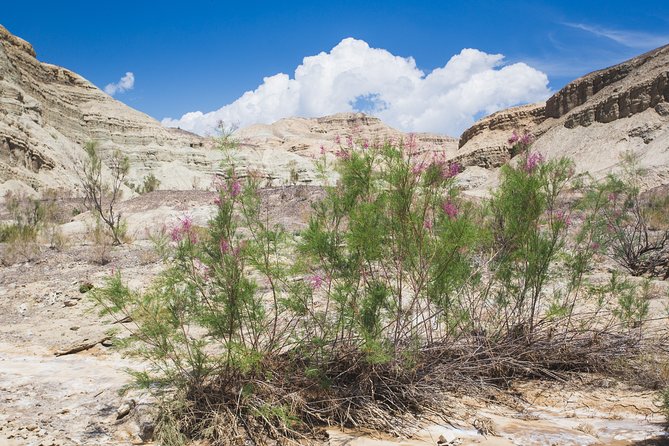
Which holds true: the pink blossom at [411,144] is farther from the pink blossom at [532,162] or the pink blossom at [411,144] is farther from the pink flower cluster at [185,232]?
the pink flower cluster at [185,232]

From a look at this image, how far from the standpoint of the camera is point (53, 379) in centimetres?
488

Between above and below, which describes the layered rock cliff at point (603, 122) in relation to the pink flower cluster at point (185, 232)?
above

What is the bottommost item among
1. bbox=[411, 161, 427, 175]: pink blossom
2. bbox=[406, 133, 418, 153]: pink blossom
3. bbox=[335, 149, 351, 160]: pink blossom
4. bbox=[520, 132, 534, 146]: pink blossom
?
bbox=[411, 161, 427, 175]: pink blossom

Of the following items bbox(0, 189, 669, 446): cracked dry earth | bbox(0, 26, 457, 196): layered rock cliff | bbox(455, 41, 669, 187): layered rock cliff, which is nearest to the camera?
bbox(0, 189, 669, 446): cracked dry earth

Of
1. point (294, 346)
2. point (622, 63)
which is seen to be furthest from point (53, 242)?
point (622, 63)

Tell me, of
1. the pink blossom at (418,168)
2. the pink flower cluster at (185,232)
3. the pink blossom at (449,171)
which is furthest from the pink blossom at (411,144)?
the pink flower cluster at (185,232)

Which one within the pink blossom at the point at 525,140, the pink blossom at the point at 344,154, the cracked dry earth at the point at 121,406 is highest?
the pink blossom at the point at 525,140

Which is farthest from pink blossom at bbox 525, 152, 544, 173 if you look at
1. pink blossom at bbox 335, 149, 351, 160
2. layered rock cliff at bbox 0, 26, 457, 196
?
layered rock cliff at bbox 0, 26, 457, 196

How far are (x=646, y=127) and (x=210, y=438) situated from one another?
145 feet

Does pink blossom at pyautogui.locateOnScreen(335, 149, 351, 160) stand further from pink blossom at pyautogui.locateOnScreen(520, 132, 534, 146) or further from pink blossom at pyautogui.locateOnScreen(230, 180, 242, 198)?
pink blossom at pyautogui.locateOnScreen(520, 132, 534, 146)

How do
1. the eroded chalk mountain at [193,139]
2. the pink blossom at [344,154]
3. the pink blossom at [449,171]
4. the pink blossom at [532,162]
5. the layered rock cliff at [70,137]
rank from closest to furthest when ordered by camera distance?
the pink blossom at [344,154] → the pink blossom at [449,171] → the pink blossom at [532,162] → the layered rock cliff at [70,137] → the eroded chalk mountain at [193,139]

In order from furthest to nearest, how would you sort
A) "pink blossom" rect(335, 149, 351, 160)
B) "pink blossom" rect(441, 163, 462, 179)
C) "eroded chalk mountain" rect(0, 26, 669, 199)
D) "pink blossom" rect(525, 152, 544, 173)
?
"eroded chalk mountain" rect(0, 26, 669, 199) < "pink blossom" rect(525, 152, 544, 173) < "pink blossom" rect(441, 163, 462, 179) < "pink blossom" rect(335, 149, 351, 160)

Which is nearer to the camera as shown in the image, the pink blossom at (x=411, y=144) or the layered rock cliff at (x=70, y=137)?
the pink blossom at (x=411, y=144)

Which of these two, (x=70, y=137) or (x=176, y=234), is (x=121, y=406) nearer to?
(x=176, y=234)
